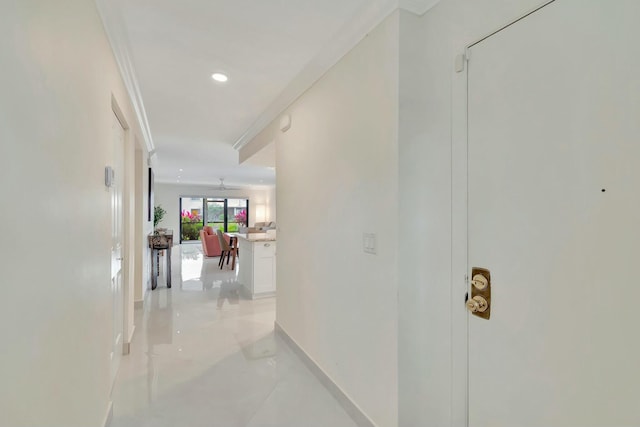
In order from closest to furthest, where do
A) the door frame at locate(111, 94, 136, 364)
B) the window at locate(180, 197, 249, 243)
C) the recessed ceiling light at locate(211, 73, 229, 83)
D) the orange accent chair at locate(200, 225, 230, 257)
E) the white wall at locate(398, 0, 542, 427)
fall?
the white wall at locate(398, 0, 542, 427) < the recessed ceiling light at locate(211, 73, 229, 83) < the door frame at locate(111, 94, 136, 364) < the orange accent chair at locate(200, 225, 230, 257) < the window at locate(180, 197, 249, 243)

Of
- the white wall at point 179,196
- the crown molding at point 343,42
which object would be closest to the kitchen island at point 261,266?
the crown molding at point 343,42

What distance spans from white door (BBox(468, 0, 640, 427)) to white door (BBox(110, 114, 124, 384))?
247 cm

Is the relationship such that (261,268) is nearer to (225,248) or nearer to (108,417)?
(225,248)

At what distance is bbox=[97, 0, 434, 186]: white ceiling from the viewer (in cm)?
171

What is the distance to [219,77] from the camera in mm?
2592

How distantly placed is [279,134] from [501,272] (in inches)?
103

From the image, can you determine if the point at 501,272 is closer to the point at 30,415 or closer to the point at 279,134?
the point at 30,415

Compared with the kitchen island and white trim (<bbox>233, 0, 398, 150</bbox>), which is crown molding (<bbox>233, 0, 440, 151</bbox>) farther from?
the kitchen island

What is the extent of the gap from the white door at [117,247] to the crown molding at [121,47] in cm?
35

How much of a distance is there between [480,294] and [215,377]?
212 centimetres

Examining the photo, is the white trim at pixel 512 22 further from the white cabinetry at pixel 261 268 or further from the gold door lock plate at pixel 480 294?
the white cabinetry at pixel 261 268

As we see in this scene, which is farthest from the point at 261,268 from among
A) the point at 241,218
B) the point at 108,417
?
the point at 241,218

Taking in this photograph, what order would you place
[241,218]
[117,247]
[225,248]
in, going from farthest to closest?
1. [241,218]
2. [225,248]
3. [117,247]

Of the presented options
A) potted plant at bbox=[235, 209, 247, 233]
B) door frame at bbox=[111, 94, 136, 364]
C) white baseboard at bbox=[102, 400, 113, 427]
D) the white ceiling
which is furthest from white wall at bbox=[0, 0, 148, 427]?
potted plant at bbox=[235, 209, 247, 233]
